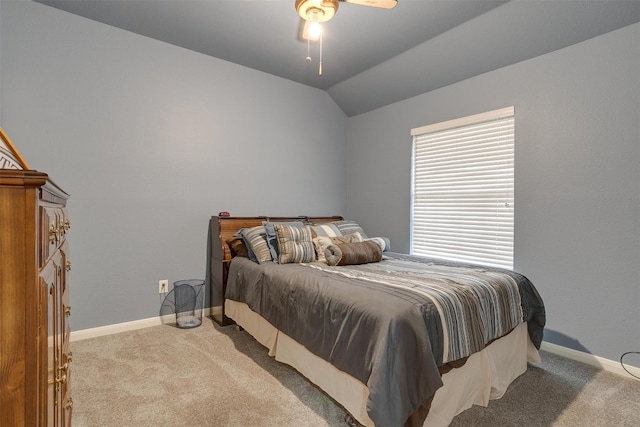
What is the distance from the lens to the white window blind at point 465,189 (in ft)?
9.55

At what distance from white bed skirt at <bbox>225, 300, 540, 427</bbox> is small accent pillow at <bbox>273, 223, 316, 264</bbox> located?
1.77ft

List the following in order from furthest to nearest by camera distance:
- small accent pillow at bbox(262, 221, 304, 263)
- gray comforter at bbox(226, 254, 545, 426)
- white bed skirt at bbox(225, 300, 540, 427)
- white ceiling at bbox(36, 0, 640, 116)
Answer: small accent pillow at bbox(262, 221, 304, 263)
white ceiling at bbox(36, 0, 640, 116)
white bed skirt at bbox(225, 300, 540, 427)
gray comforter at bbox(226, 254, 545, 426)

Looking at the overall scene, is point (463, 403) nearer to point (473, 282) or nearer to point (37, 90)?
point (473, 282)

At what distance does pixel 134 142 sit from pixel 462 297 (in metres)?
2.97

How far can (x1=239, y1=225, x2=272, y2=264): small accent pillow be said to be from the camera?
2.73 metres

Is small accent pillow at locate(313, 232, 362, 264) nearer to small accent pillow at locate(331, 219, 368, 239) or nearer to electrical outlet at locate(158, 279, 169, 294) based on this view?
small accent pillow at locate(331, 219, 368, 239)

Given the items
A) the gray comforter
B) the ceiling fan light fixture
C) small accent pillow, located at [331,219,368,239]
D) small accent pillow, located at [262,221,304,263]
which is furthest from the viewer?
small accent pillow, located at [331,219,368,239]

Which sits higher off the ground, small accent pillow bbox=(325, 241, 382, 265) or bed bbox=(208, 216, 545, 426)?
small accent pillow bbox=(325, 241, 382, 265)


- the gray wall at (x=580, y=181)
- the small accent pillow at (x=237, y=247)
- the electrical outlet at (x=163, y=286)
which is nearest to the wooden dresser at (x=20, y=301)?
the small accent pillow at (x=237, y=247)

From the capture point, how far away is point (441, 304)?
5.31 feet

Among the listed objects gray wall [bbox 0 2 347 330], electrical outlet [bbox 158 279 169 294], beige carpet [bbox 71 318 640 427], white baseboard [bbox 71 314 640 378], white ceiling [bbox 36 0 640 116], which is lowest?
beige carpet [bbox 71 318 640 427]


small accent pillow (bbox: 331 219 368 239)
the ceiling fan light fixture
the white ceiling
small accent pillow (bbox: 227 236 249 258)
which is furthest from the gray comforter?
the white ceiling

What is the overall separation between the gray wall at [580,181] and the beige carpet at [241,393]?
1.47ft

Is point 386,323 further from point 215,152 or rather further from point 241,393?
point 215,152
